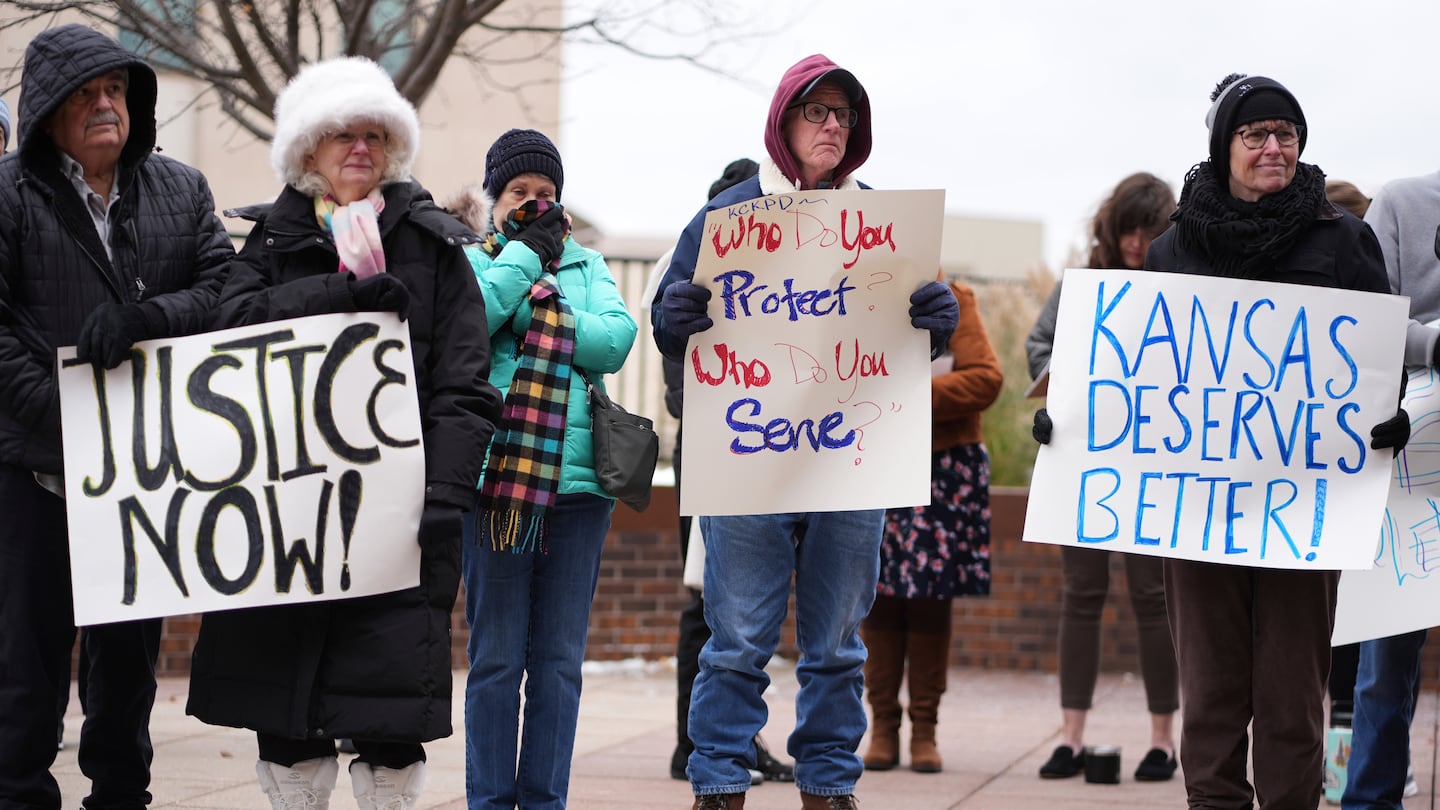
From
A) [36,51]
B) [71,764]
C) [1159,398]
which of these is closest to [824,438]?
[1159,398]

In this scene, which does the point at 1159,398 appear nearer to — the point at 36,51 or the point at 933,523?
the point at 933,523

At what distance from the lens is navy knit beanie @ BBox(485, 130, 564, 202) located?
4.89 m

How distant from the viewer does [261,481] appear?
13.1 ft

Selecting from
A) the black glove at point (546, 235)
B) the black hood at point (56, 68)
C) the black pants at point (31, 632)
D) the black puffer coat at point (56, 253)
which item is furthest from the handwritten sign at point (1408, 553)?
the black hood at point (56, 68)

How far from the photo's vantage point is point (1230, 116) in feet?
14.7

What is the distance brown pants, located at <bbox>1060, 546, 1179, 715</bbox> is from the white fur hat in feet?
11.2

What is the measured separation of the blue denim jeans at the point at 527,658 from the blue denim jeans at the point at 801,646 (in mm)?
389

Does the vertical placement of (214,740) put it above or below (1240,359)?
below

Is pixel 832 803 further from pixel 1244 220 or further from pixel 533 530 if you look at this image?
pixel 1244 220

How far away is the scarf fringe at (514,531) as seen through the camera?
181 inches

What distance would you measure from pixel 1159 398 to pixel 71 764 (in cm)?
427

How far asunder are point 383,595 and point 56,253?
1.22 m

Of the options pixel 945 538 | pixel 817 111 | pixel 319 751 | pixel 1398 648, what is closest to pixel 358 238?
pixel 319 751

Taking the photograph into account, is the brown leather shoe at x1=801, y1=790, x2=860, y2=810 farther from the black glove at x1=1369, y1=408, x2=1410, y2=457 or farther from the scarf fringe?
the black glove at x1=1369, y1=408, x2=1410, y2=457
